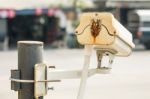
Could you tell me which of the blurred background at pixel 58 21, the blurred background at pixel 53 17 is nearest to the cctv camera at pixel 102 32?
the blurred background at pixel 58 21

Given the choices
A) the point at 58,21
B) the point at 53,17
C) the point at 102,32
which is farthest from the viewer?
the point at 53,17

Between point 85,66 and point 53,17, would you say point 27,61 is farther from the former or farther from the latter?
point 53,17

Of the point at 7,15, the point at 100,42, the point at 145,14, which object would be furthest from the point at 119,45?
the point at 7,15

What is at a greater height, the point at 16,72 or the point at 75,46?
the point at 16,72

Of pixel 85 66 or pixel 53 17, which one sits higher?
pixel 85 66

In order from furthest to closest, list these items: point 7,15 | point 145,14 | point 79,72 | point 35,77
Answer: point 7,15 → point 145,14 → point 79,72 → point 35,77

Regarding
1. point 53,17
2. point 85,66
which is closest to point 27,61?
point 85,66

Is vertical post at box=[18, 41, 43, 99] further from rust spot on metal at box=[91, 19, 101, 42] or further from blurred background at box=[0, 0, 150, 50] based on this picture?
blurred background at box=[0, 0, 150, 50]

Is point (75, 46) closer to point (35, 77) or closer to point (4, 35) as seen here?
point (4, 35)
